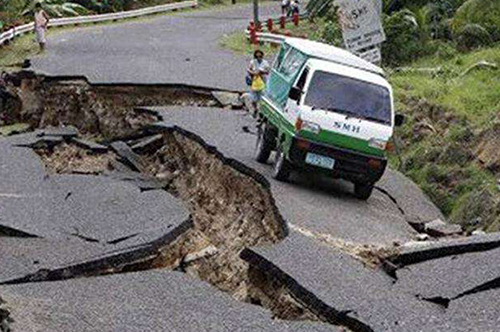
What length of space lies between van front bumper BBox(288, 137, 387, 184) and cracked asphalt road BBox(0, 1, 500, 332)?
1.39 ft

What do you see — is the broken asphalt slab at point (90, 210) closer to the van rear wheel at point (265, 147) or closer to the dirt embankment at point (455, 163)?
the van rear wheel at point (265, 147)

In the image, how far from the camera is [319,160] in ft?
46.8

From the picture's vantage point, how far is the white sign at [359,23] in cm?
1720

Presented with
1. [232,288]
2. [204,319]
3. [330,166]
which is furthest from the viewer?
[330,166]

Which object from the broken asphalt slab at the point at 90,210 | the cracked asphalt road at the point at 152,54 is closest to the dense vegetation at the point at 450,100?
the cracked asphalt road at the point at 152,54


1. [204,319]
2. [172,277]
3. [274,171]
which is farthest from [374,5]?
[204,319]

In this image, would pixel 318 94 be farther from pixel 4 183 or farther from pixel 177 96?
pixel 177 96

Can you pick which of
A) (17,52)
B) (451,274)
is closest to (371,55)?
(451,274)

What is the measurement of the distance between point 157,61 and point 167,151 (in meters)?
8.48

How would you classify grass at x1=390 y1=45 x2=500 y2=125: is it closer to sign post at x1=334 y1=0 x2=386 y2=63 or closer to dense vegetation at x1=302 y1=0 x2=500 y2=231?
dense vegetation at x1=302 y1=0 x2=500 y2=231

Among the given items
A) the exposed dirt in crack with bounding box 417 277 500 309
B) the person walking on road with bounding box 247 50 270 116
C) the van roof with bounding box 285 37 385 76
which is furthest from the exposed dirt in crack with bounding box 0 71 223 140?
the exposed dirt in crack with bounding box 417 277 500 309

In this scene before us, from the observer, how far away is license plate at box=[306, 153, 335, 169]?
14.2m

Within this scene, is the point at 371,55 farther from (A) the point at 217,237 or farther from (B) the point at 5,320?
(B) the point at 5,320

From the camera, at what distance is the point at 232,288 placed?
36.2ft
